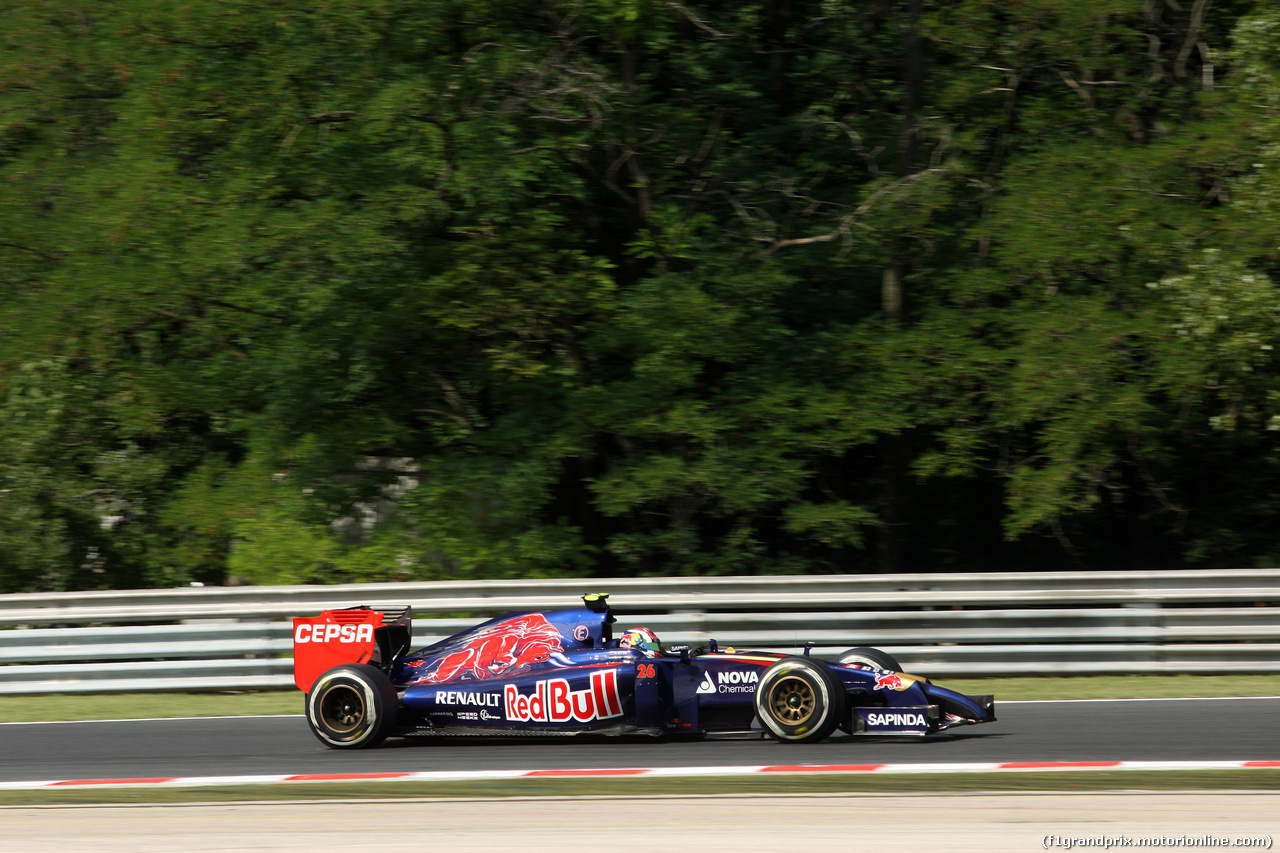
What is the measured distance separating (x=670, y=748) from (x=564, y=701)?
2.31 feet

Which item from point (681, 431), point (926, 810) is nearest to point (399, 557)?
point (681, 431)

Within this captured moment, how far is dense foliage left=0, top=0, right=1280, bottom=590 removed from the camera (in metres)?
13.4

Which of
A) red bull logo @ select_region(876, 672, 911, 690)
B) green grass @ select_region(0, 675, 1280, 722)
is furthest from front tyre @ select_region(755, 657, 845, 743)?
green grass @ select_region(0, 675, 1280, 722)

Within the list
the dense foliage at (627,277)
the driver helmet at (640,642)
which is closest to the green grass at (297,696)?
the dense foliage at (627,277)

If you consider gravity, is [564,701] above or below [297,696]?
above

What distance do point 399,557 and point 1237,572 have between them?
24.2 ft

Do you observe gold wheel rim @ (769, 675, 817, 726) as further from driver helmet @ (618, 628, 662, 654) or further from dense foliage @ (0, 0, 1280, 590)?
dense foliage @ (0, 0, 1280, 590)

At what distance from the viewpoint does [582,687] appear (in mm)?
8578

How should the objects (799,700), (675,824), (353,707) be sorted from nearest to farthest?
(675,824) → (799,700) → (353,707)

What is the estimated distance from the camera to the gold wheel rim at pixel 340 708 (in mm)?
8914

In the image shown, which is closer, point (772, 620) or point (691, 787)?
point (691, 787)

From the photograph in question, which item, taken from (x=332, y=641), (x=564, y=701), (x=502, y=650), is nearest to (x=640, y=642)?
(x=564, y=701)

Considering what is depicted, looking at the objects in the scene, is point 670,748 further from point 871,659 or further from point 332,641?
point 332,641

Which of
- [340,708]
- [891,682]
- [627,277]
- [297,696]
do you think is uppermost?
[627,277]
